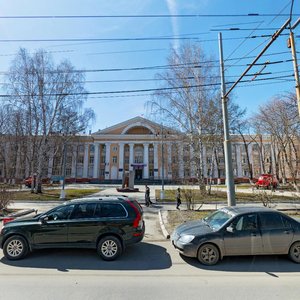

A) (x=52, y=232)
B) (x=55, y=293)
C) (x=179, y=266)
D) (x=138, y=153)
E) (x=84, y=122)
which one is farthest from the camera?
(x=138, y=153)

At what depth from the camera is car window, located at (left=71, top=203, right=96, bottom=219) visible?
6.70 meters

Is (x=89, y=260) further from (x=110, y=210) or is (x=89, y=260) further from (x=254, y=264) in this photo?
(x=254, y=264)

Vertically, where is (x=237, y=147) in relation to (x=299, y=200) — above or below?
above

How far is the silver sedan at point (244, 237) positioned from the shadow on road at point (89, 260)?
0.84 m

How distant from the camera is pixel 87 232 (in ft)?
21.2

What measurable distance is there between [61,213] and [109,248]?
5.58ft

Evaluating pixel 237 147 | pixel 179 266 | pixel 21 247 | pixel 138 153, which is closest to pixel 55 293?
pixel 21 247

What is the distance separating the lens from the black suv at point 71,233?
638cm

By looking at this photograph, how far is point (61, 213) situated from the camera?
22.1 ft

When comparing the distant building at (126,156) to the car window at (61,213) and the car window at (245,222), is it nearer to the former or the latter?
the car window at (61,213)

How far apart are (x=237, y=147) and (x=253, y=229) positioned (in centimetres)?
6688

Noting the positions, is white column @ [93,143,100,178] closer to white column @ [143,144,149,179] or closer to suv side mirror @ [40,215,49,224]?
white column @ [143,144,149,179]

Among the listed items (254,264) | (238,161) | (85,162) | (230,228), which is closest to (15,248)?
(230,228)

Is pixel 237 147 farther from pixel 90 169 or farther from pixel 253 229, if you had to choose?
pixel 253 229
